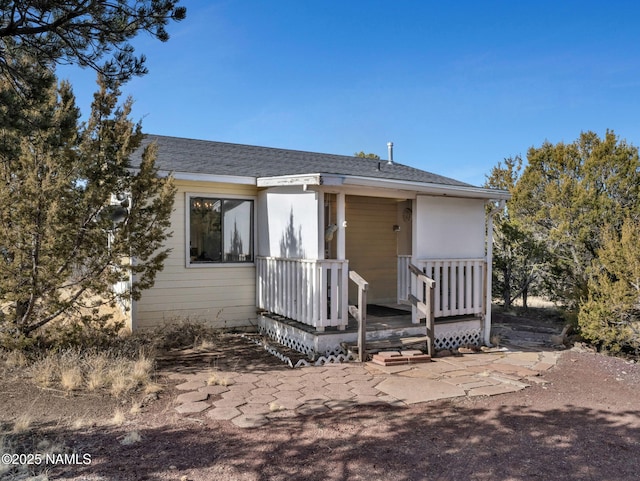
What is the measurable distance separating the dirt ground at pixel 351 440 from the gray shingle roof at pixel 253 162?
159 inches

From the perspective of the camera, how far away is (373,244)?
386 inches

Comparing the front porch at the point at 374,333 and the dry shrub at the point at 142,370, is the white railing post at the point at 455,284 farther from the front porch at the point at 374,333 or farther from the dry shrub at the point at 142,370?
the dry shrub at the point at 142,370

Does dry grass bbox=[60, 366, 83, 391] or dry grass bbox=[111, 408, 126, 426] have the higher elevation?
dry grass bbox=[60, 366, 83, 391]

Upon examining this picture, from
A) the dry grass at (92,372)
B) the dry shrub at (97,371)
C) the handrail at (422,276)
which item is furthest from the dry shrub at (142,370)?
the handrail at (422,276)

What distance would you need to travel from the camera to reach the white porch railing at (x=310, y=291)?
20.3 ft

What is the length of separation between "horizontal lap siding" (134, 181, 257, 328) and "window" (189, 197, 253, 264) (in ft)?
0.48

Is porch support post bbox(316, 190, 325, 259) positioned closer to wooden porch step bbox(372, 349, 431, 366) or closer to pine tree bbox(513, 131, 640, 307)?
wooden porch step bbox(372, 349, 431, 366)

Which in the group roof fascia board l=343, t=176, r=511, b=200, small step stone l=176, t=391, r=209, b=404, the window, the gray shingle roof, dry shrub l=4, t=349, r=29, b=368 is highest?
the gray shingle roof

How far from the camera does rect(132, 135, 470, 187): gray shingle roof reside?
7691 mm

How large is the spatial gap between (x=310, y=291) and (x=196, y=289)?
2354mm

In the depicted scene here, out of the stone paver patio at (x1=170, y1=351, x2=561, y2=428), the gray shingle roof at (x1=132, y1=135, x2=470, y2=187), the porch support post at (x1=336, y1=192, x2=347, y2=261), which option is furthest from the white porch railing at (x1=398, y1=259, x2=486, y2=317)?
the gray shingle roof at (x1=132, y1=135, x2=470, y2=187)

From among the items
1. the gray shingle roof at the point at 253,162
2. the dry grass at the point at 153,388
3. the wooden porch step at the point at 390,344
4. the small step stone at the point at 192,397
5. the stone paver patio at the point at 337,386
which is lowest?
the stone paver patio at the point at 337,386

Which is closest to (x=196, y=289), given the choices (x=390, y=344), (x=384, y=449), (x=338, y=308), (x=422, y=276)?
(x=338, y=308)

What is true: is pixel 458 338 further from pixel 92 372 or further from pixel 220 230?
pixel 92 372
